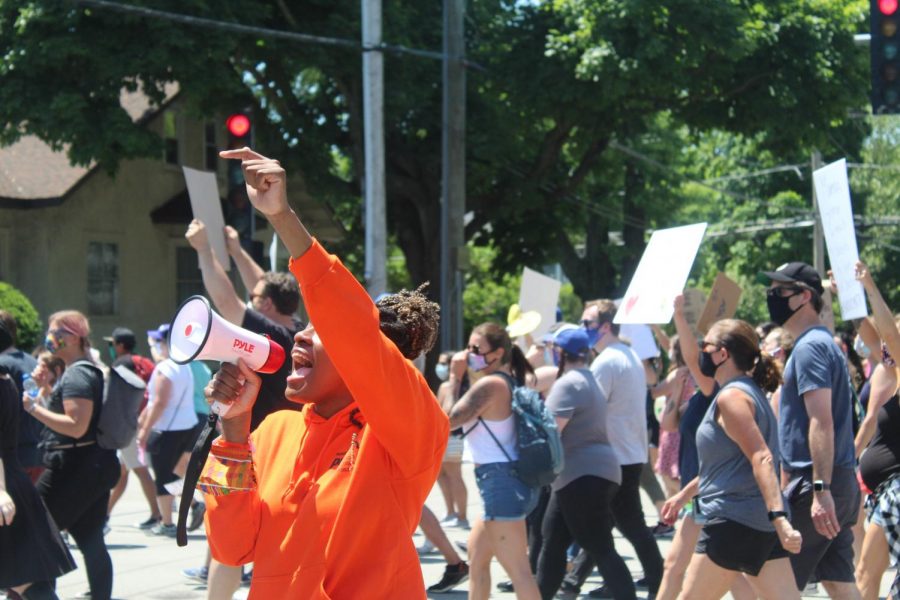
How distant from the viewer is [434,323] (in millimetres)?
3475

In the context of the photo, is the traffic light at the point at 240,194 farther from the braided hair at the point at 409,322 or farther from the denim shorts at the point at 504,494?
the braided hair at the point at 409,322

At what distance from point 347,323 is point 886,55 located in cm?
777

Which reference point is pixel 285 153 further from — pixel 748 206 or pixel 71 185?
pixel 748 206

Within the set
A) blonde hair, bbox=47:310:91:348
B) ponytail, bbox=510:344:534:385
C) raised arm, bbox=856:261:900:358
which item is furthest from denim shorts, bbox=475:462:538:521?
blonde hair, bbox=47:310:91:348

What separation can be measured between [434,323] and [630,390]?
189 inches

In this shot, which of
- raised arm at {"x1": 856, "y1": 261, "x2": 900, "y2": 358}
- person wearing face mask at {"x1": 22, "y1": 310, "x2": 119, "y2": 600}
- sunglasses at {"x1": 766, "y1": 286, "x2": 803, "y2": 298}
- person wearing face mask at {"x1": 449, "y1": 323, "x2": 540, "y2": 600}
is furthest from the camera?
person wearing face mask at {"x1": 22, "y1": 310, "x2": 119, "y2": 600}

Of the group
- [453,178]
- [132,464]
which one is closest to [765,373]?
[132,464]

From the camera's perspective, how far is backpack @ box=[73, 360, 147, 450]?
24.5 feet

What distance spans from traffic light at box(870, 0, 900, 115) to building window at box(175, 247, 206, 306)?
59.1 feet

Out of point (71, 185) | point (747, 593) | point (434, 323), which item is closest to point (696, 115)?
point (71, 185)

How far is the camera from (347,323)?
9.37 feet

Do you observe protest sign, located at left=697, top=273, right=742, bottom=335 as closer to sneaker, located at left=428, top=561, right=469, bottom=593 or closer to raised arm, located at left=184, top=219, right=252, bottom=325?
sneaker, located at left=428, top=561, right=469, bottom=593

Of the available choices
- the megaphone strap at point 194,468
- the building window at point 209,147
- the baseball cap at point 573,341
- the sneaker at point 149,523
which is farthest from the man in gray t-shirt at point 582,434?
the building window at point 209,147

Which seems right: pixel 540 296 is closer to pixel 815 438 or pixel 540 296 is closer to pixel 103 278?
pixel 815 438
